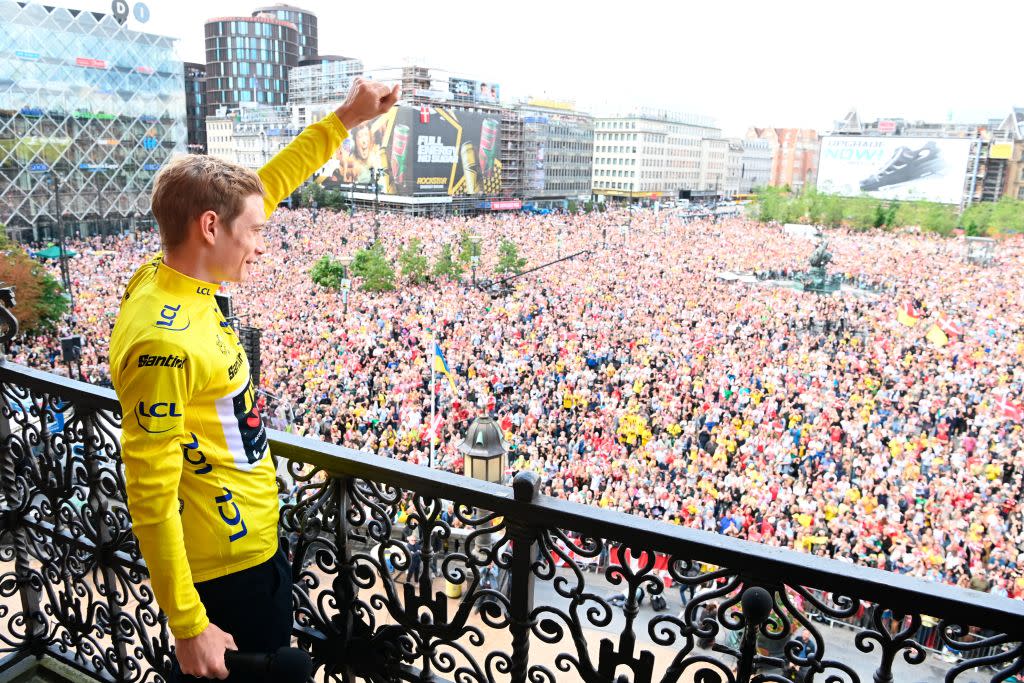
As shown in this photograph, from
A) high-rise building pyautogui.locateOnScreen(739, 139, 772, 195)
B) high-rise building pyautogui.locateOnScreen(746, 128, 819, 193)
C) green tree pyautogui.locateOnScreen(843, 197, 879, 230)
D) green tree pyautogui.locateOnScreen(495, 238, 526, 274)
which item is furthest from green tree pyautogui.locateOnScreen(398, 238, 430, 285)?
high-rise building pyautogui.locateOnScreen(746, 128, 819, 193)

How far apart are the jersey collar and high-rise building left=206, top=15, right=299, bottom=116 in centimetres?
6199

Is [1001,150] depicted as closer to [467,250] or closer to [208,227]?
[467,250]

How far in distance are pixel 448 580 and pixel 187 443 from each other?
0.59 m

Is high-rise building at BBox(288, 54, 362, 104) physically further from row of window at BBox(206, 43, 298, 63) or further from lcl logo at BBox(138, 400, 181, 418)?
lcl logo at BBox(138, 400, 181, 418)

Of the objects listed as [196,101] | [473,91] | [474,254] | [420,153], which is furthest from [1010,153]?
[196,101]

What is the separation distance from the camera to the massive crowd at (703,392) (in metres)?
7.93

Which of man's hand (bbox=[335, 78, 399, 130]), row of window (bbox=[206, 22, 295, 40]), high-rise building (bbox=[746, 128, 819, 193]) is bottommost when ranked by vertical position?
man's hand (bbox=[335, 78, 399, 130])

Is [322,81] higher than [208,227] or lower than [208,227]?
higher

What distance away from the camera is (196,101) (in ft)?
193

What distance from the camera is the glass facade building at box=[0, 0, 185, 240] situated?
31.0 meters

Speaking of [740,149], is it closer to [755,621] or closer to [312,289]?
[312,289]

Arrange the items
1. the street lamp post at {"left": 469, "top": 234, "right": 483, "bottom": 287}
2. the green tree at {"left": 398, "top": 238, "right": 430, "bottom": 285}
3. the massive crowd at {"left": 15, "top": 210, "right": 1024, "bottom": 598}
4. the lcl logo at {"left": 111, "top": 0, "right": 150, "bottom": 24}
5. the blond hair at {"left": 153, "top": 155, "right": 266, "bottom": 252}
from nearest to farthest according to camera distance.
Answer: the blond hair at {"left": 153, "top": 155, "right": 266, "bottom": 252}
the massive crowd at {"left": 15, "top": 210, "right": 1024, "bottom": 598}
the green tree at {"left": 398, "top": 238, "right": 430, "bottom": 285}
the street lamp post at {"left": 469, "top": 234, "right": 483, "bottom": 287}
the lcl logo at {"left": 111, "top": 0, "right": 150, "bottom": 24}

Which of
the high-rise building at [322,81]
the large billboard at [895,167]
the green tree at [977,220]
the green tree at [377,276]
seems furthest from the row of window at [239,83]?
the green tree at [977,220]

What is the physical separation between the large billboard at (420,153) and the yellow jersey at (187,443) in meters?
43.0
